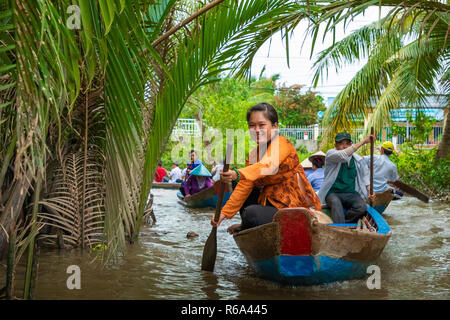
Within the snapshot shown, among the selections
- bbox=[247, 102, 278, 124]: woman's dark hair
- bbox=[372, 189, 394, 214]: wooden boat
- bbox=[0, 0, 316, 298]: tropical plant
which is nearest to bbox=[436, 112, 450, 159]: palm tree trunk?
bbox=[372, 189, 394, 214]: wooden boat

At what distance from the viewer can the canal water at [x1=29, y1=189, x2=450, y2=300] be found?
14.3ft

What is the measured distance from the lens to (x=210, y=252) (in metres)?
5.02

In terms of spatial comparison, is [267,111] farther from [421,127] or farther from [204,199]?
[421,127]

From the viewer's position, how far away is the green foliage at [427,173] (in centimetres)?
1236

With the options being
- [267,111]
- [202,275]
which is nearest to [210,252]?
[202,275]

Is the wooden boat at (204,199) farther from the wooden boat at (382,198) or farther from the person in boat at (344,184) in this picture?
the person in boat at (344,184)

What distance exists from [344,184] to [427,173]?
7.35 meters

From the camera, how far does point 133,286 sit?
458cm

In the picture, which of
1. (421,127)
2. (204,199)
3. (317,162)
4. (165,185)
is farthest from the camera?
(165,185)

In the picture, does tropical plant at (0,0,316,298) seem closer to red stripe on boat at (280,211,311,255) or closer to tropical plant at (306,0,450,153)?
red stripe on boat at (280,211,311,255)

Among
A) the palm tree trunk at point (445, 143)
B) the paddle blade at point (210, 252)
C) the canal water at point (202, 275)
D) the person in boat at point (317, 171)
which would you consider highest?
the palm tree trunk at point (445, 143)

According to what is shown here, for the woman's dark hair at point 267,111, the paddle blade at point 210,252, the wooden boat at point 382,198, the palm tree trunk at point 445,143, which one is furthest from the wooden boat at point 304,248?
the palm tree trunk at point 445,143

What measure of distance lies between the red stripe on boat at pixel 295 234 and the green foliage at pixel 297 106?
27.7 m
